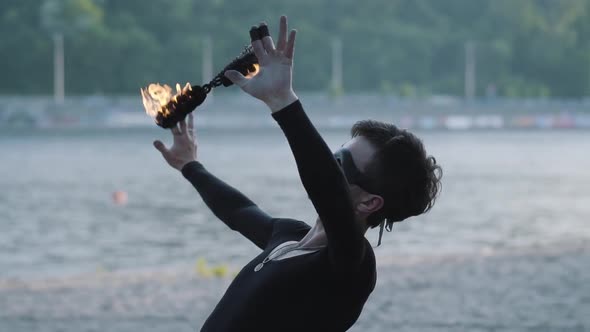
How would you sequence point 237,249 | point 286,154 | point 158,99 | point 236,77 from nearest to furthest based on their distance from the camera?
point 236,77 → point 158,99 → point 237,249 → point 286,154

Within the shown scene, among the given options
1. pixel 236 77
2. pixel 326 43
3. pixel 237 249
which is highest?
pixel 326 43

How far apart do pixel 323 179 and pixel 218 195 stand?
921 millimetres

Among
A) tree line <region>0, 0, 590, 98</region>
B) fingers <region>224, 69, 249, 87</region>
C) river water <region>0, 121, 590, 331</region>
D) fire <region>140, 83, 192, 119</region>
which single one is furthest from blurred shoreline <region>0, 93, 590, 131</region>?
fingers <region>224, 69, 249, 87</region>

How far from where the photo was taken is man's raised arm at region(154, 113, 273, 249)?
10.9 ft

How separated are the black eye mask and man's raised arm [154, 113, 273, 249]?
0.54 meters

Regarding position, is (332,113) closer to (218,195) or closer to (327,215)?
(218,195)

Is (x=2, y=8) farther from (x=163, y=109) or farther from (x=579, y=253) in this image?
(x=163, y=109)

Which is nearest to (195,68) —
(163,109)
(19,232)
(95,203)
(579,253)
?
(95,203)

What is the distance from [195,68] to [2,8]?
19.1m

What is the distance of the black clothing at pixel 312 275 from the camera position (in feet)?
8.57

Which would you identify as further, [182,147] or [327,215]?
A: [182,147]

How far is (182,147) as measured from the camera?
11.9ft

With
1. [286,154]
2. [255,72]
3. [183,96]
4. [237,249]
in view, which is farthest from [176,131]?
[286,154]

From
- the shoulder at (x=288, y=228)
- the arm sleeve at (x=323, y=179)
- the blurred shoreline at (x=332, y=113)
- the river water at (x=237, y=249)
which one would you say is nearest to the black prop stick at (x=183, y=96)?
the arm sleeve at (x=323, y=179)
